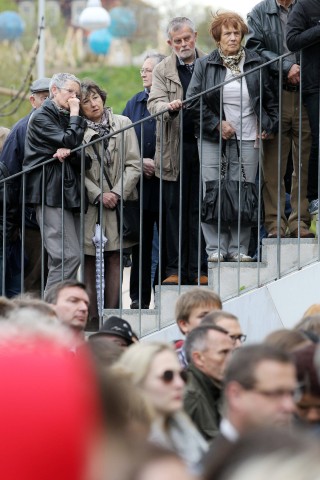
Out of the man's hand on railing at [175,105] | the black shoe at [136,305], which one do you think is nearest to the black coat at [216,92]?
the man's hand on railing at [175,105]

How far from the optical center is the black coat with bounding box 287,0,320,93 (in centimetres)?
816

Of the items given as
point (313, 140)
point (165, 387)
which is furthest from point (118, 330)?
point (313, 140)

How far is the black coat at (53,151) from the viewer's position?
869 centimetres

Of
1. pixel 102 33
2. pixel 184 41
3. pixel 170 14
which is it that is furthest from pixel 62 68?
pixel 184 41

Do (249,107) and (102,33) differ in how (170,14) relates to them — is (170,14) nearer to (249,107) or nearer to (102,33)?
(102,33)

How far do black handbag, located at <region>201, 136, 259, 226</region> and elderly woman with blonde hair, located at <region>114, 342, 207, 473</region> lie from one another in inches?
173

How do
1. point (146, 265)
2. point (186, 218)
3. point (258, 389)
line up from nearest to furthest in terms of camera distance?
point (258, 389)
point (186, 218)
point (146, 265)

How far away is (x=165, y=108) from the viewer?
28.2 feet

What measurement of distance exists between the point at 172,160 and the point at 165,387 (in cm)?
500

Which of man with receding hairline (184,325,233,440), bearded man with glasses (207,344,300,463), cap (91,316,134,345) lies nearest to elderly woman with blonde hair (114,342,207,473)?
bearded man with glasses (207,344,300,463)

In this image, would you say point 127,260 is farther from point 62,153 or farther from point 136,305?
point 62,153

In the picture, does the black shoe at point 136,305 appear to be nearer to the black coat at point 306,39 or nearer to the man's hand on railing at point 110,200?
the man's hand on railing at point 110,200

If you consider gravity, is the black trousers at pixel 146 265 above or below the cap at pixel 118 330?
above

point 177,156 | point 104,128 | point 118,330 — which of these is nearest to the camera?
point 118,330
